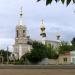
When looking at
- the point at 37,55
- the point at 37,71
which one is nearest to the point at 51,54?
the point at 37,55

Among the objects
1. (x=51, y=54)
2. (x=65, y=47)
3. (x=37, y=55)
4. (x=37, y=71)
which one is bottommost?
(x=37, y=71)

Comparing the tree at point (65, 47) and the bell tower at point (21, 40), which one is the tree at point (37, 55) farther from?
the bell tower at point (21, 40)

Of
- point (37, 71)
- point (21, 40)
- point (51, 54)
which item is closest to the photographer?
point (37, 71)

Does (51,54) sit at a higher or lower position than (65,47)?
lower

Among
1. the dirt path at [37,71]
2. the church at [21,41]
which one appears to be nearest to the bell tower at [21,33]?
the church at [21,41]

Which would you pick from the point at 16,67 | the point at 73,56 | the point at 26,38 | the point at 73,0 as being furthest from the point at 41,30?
the point at 73,0

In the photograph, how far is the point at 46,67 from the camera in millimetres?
24156

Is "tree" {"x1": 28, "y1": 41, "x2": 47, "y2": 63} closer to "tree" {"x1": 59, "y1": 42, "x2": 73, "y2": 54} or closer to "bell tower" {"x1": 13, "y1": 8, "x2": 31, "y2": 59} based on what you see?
"tree" {"x1": 59, "y1": 42, "x2": 73, "y2": 54}

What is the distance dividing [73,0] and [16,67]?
73.0 feet

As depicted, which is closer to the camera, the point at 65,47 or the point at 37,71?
the point at 37,71

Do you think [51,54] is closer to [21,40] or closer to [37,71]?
[21,40]

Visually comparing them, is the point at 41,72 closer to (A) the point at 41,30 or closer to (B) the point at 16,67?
(B) the point at 16,67

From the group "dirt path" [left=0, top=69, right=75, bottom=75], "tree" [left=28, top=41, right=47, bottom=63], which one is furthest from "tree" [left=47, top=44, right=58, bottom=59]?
"dirt path" [left=0, top=69, right=75, bottom=75]

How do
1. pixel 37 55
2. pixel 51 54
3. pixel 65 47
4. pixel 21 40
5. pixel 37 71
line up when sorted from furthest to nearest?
pixel 21 40
pixel 65 47
pixel 51 54
pixel 37 55
pixel 37 71
